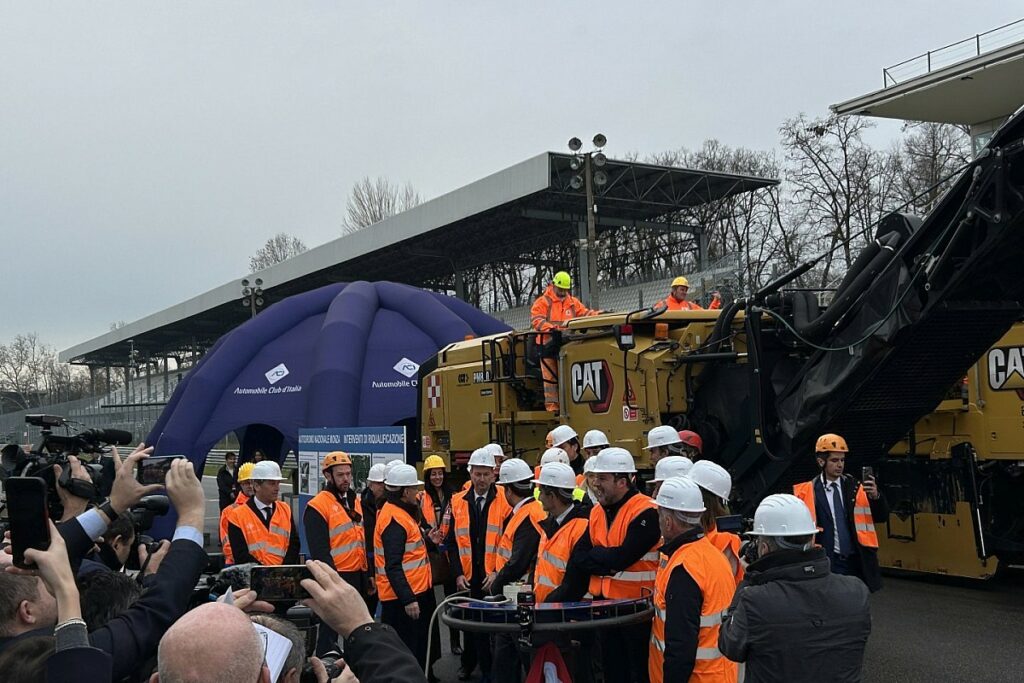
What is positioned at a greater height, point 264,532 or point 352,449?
point 352,449

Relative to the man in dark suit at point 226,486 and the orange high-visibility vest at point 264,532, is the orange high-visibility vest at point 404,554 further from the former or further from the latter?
the man in dark suit at point 226,486

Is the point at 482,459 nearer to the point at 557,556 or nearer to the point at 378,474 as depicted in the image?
the point at 378,474

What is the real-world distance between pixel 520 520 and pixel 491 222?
26.4 meters

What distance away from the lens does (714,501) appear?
16.0ft

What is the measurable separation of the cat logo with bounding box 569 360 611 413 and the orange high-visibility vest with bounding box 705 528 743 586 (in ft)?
15.2

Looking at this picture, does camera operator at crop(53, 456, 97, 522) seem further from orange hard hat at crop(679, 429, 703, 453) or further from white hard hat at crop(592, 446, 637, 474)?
orange hard hat at crop(679, 429, 703, 453)

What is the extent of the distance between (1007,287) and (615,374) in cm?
356

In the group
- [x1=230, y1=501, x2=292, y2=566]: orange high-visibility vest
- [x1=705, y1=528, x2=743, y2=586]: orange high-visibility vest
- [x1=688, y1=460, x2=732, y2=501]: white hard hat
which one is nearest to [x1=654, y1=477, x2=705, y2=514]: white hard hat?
[x1=688, y1=460, x2=732, y2=501]: white hard hat

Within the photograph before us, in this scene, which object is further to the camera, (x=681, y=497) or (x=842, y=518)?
(x=842, y=518)

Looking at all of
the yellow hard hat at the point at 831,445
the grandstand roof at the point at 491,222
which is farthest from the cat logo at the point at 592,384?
the grandstand roof at the point at 491,222

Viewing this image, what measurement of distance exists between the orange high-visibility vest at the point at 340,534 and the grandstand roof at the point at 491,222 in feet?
64.4

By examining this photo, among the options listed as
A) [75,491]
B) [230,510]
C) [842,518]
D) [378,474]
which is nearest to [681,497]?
[75,491]

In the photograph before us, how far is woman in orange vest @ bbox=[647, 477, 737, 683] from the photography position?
4254 mm

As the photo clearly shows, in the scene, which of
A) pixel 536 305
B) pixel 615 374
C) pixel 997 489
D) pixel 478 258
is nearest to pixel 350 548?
pixel 615 374
